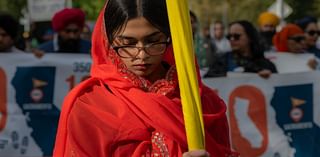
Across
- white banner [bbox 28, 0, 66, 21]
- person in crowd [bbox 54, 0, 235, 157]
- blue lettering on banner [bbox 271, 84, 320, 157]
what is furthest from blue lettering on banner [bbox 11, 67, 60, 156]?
white banner [bbox 28, 0, 66, 21]

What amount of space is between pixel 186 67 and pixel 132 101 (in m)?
0.34

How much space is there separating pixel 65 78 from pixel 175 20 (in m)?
5.65

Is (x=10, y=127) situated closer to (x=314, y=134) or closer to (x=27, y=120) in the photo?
(x=27, y=120)

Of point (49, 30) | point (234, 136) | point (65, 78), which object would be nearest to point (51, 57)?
point (65, 78)

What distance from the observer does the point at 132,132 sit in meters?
2.82

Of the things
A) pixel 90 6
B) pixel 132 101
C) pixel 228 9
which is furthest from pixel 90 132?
pixel 228 9

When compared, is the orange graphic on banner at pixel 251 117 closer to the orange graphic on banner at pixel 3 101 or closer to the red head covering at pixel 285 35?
the red head covering at pixel 285 35

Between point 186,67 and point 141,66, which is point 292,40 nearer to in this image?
point 141,66

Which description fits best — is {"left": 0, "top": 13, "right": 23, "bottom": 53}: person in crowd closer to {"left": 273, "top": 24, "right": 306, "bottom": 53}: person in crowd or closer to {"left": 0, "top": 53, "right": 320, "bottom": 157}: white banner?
{"left": 0, "top": 53, "right": 320, "bottom": 157}: white banner

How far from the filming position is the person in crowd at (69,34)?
341 inches

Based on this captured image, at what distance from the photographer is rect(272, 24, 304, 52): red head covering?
9.15 meters

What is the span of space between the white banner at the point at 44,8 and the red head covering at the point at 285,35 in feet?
16.5

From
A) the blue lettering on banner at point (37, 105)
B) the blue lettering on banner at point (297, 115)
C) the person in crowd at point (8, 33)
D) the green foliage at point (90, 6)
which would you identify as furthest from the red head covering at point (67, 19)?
the green foliage at point (90, 6)

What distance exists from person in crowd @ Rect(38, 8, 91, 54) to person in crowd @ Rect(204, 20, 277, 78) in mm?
1543
